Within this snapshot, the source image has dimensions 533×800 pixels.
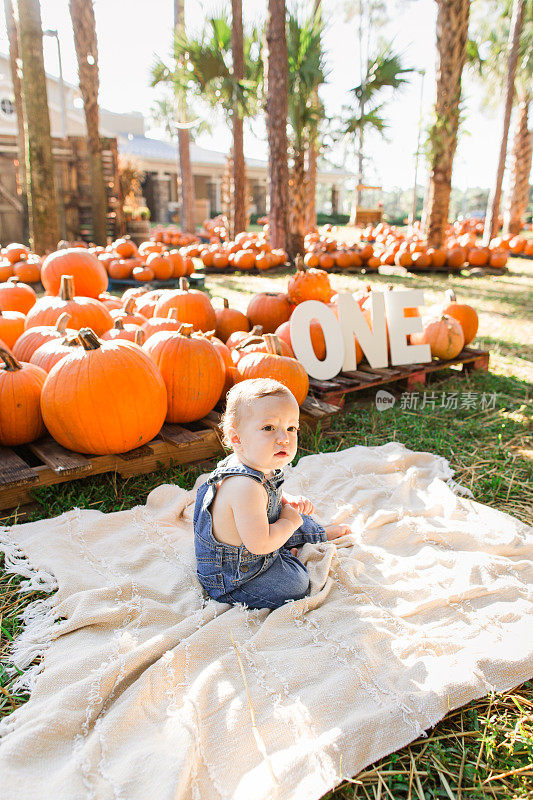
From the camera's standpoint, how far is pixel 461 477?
119 inches

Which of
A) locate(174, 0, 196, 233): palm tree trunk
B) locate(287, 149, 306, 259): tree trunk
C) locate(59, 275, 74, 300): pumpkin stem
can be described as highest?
locate(174, 0, 196, 233): palm tree trunk

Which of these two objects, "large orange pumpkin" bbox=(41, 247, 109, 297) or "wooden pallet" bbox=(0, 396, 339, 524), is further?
"large orange pumpkin" bbox=(41, 247, 109, 297)

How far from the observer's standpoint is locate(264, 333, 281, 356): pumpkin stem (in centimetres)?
321

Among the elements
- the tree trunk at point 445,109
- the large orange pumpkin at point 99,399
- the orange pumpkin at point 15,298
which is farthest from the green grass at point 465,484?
the tree trunk at point 445,109

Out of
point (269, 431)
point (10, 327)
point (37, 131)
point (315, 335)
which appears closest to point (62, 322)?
point (10, 327)

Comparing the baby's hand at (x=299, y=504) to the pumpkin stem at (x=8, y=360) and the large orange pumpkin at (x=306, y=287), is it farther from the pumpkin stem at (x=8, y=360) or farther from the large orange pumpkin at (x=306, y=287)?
the large orange pumpkin at (x=306, y=287)

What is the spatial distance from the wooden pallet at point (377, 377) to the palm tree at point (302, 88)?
8.02 m

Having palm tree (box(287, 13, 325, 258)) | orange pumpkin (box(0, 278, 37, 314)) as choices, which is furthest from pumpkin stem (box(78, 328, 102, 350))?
palm tree (box(287, 13, 325, 258))

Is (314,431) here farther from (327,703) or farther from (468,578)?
(327,703)

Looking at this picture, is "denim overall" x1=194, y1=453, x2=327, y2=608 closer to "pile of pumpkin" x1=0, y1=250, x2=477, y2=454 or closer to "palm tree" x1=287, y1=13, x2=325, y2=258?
"pile of pumpkin" x1=0, y1=250, x2=477, y2=454

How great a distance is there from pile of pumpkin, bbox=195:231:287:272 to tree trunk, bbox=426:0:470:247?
3.03 m

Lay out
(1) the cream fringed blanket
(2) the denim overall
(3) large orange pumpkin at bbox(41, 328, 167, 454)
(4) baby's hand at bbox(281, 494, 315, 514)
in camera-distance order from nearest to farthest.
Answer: (1) the cream fringed blanket < (2) the denim overall < (4) baby's hand at bbox(281, 494, 315, 514) < (3) large orange pumpkin at bbox(41, 328, 167, 454)

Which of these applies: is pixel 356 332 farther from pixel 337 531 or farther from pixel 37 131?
pixel 37 131

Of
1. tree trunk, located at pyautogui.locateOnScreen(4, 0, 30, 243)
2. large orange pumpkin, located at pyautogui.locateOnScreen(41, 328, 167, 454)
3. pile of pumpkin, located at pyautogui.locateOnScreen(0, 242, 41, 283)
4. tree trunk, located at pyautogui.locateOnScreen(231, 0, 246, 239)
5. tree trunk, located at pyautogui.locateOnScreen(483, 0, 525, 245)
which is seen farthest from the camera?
tree trunk, located at pyautogui.locateOnScreen(483, 0, 525, 245)
